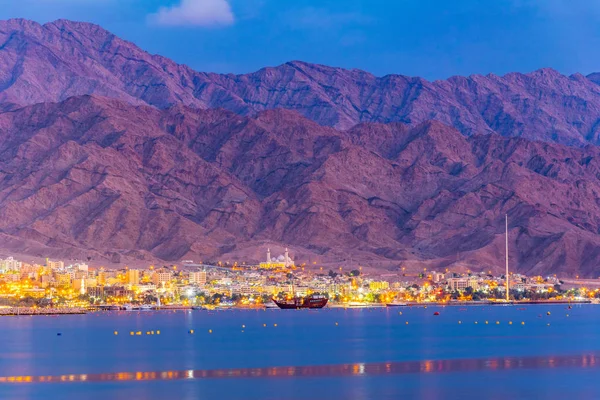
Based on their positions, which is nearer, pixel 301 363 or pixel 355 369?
pixel 355 369

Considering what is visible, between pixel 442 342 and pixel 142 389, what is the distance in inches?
2453

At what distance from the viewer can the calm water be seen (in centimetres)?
9688

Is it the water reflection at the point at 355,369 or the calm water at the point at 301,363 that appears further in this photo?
the water reflection at the point at 355,369

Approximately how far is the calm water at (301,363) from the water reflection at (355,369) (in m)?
0.10

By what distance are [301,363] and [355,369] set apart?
8.91m

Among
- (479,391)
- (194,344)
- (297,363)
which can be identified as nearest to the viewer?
(479,391)

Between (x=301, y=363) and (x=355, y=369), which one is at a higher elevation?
(x=301, y=363)

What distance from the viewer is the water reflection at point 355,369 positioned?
107625 mm

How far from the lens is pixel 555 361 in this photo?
122062 mm

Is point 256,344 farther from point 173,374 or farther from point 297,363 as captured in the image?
point 173,374

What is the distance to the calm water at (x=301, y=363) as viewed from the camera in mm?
96875

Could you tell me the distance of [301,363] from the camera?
121688 millimetres

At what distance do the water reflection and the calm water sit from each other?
10 centimetres

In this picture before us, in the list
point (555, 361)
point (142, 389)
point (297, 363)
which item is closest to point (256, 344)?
point (297, 363)
